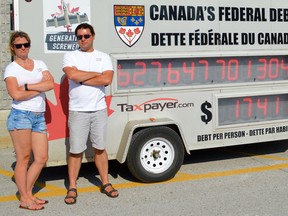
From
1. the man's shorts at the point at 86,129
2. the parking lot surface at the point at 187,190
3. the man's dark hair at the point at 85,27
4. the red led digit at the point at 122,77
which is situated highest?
the man's dark hair at the point at 85,27

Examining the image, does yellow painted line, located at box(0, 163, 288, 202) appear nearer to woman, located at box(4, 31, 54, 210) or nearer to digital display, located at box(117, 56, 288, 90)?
woman, located at box(4, 31, 54, 210)

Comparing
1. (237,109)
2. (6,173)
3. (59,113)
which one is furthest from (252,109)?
(6,173)

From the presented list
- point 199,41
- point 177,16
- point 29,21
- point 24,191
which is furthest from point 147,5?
point 24,191

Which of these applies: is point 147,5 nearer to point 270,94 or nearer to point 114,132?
point 114,132

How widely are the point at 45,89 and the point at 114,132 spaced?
1239mm

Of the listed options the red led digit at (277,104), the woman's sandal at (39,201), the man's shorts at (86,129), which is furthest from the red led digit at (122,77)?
the red led digit at (277,104)

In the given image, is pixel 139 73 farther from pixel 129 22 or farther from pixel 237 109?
pixel 237 109

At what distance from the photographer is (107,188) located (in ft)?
17.5

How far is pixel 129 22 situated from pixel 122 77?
70cm

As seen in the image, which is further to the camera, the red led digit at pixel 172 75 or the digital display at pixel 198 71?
the red led digit at pixel 172 75

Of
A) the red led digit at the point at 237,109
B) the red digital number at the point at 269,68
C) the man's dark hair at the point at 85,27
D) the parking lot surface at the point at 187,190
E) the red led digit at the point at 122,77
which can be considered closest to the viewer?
the parking lot surface at the point at 187,190

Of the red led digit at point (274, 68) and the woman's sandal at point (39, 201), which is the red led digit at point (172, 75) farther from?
the woman's sandal at point (39, 201)

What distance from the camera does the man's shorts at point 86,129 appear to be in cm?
510

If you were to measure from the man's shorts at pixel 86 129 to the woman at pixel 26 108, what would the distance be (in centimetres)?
32
